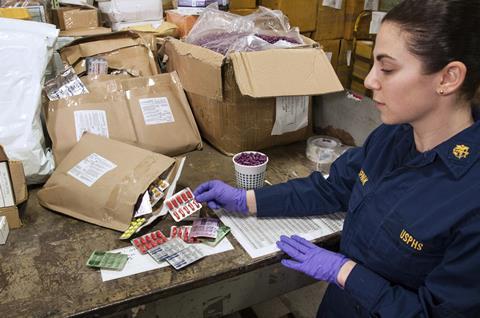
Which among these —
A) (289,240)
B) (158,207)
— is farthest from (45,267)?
(289,240)

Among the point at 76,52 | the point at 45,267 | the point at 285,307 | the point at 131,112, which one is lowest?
the point at 285,307

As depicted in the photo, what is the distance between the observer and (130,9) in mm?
1796

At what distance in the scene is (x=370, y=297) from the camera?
33.5 inches

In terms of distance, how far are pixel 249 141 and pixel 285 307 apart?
0.98m

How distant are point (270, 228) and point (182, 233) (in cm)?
25

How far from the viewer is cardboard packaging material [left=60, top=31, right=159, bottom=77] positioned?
1511 millimetres

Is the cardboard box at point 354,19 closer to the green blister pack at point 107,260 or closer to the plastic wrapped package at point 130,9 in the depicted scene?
the plastic wrapped package at point 130,9

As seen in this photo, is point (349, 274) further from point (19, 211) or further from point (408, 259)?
point (19, 211)

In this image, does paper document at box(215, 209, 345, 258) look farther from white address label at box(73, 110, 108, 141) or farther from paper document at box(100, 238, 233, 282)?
white address label at box(73, 110, 108, 141)

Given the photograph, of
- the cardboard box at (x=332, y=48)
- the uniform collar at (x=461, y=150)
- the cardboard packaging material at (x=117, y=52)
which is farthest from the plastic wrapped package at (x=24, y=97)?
the cardboard box at (x=332, y=48)

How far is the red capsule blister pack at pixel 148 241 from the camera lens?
101 cm

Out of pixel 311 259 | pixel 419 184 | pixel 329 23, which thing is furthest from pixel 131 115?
pixel 329 23

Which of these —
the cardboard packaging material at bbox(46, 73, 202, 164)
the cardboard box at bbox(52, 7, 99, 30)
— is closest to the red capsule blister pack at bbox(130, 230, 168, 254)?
the cardboard packaging material at bbox(46, 73, 202, 164)

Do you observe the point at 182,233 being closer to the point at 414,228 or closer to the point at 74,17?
the point at 414,228
